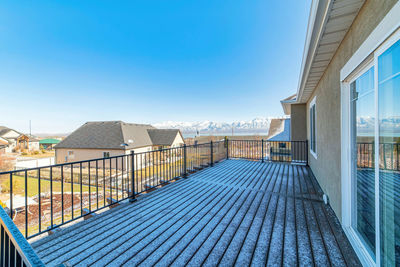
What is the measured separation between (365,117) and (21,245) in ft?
8.61

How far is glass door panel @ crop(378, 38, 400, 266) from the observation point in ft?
3.60

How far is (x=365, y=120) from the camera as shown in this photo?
1.59 m

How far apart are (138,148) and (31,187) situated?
8.26m

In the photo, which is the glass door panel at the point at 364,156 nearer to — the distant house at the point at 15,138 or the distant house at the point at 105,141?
the distant house at the point at 105,141

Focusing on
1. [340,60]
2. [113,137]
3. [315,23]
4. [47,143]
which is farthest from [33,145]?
[340,60]

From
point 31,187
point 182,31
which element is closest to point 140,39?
point 182,31

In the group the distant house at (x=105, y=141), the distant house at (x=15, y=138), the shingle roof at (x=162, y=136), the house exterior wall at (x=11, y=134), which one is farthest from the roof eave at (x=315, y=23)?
the house exterior wall at (x=11, y=134)

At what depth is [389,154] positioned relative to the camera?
1.20 metres

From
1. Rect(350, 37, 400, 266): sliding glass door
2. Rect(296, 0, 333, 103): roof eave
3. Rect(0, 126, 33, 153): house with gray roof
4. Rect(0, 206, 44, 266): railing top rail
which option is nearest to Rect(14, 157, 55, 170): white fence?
Rect(0, 126, 33, 153): house with gray roof

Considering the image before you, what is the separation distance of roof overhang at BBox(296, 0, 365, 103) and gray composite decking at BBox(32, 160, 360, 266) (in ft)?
8.21

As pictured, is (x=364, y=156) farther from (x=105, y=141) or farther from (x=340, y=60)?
(x=105, y=141)

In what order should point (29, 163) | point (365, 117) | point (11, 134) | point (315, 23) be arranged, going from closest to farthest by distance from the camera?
point (365, 117)
point (315, 23)
point (29, 163)
point (11, 134)

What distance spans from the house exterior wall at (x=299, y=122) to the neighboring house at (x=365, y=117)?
4.55 metres

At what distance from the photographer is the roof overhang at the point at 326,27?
1.54 meters
